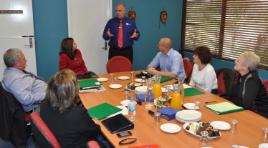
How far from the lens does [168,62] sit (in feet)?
13.0

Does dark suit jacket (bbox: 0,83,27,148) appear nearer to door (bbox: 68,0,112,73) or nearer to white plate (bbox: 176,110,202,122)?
white plate (bbox: 176,110,202,122)

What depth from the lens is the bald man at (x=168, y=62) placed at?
3.76 m

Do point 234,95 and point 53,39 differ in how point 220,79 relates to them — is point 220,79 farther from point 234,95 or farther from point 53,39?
point 53,39

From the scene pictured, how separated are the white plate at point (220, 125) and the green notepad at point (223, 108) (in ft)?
0.75

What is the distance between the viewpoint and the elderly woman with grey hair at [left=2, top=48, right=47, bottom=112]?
284 cm

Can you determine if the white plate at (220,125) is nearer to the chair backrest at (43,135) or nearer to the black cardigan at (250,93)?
the black cardigan at (250,93)

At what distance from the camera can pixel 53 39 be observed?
200 inches

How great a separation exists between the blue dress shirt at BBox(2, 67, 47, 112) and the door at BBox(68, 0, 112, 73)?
224 cm

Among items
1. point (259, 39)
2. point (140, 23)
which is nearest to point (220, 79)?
point (259, 39)

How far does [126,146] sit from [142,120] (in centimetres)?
43

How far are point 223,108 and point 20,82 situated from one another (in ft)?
6.58

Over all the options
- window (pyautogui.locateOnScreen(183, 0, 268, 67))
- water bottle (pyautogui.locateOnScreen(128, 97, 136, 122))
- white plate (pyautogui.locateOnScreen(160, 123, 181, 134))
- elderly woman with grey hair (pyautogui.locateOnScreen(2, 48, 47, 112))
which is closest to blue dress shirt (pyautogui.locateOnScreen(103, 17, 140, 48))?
window (pyautogui.locateOnScreen(183, 0, 268, 67))

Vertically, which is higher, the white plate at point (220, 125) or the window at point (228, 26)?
the window at point (228, 26)

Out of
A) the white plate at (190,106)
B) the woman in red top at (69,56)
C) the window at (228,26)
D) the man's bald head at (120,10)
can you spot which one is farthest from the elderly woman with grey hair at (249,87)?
the man's bald head at (120,10)
